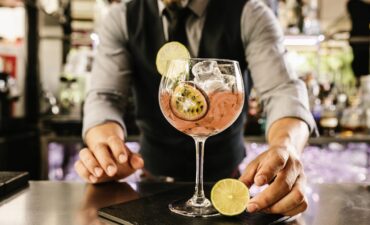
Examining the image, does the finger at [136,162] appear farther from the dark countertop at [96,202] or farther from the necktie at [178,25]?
the necktie at [178,25]

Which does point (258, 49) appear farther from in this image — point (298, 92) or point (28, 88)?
point (28, 88)

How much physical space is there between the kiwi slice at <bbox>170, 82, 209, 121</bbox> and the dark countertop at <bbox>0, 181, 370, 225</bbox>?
0.89 ft

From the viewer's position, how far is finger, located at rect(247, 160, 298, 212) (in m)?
0.90

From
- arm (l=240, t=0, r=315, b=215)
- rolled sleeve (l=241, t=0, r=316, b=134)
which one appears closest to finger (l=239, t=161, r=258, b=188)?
arm (l=240, t=0, r=315, b=215)

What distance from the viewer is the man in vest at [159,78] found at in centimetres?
136

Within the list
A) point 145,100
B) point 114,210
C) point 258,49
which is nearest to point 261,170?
point 114,210

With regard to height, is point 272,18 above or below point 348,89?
above

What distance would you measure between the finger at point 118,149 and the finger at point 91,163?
54 millimetres

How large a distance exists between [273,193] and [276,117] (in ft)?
1.78

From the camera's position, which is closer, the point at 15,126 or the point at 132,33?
the point at 132,33

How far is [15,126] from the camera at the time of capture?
4730 mm

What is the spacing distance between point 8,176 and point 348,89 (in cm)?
413

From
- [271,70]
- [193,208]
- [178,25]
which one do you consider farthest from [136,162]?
[178,25]

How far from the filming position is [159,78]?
6.10 feet
